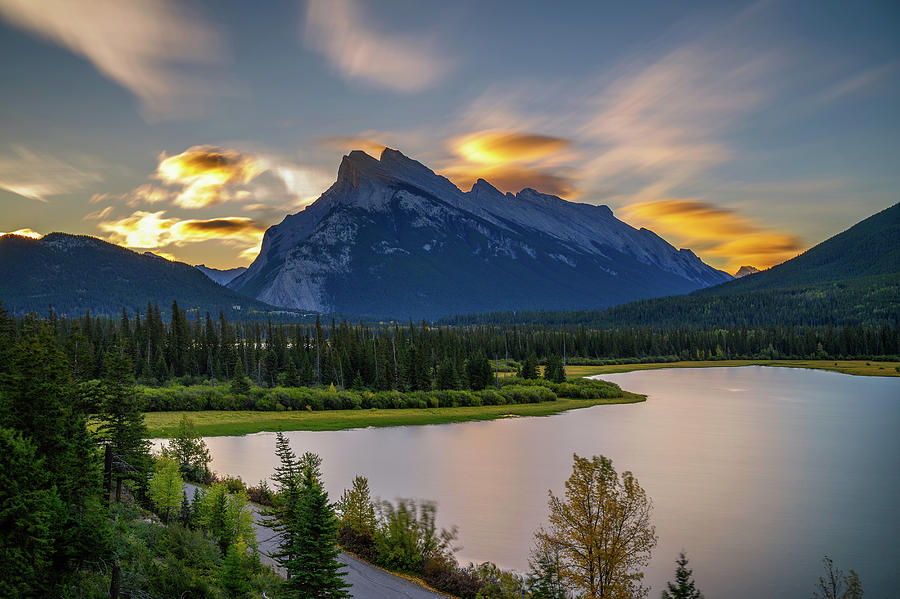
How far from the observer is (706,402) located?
281ft

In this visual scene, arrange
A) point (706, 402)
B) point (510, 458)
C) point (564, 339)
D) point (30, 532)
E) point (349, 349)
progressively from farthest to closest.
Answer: point (564, 339) → point (349, 349) → point (706, 402) → point (510, 458) → point (30, 532)

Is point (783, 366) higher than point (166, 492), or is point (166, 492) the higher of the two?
point (166, 492)

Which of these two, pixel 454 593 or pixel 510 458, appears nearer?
pixel 454 593

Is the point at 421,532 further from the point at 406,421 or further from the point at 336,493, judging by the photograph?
the point at 406,421

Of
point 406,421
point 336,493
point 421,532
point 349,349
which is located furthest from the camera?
point 349,349

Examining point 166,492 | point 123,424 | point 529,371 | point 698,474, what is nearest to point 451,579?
point 166,492

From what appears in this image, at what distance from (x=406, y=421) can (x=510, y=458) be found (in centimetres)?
2369

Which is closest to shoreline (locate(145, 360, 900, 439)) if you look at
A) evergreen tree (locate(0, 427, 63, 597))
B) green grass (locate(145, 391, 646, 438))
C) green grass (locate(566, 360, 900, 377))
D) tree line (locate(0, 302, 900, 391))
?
green grass (locate(145, 391, 646, 438))

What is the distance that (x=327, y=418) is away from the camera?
71.9 metres

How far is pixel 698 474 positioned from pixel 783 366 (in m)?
119

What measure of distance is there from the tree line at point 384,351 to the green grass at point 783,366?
6728 millimetres

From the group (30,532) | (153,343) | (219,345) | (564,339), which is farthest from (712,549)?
(564,339)

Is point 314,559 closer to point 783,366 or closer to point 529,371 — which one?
point 529,371

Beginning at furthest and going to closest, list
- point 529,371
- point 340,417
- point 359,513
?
point 529,371, point 340,417, point 359,513
